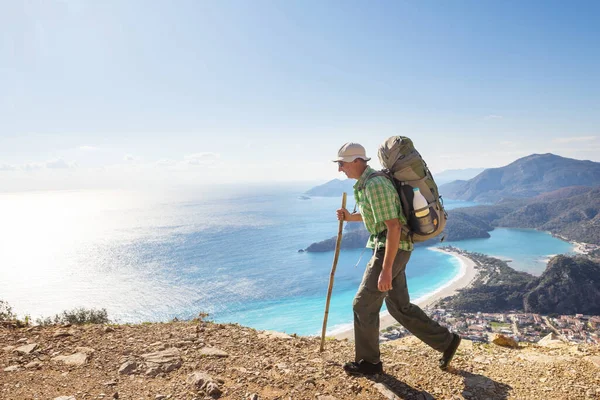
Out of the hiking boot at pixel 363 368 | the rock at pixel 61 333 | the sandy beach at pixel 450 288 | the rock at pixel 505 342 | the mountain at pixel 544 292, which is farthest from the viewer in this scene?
the mountain at pixel 544 292

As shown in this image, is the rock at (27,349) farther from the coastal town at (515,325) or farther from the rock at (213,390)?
the coastal town at (515,325)

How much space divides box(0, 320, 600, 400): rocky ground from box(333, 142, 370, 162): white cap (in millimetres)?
2276

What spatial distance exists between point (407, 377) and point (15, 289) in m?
72.2

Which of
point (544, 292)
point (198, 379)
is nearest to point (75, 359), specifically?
point (198, 379)

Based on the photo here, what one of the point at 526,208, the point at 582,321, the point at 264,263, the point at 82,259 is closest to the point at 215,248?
the point at 264,263

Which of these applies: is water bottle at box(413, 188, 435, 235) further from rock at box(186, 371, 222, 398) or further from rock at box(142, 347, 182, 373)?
rock at box(142, 347, 182, 373)

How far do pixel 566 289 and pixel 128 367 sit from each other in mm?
79128

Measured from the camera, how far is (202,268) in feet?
233

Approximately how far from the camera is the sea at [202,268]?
49.1 m

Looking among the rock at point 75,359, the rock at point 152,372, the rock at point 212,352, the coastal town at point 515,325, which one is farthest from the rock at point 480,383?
the coastal town at point 515,325

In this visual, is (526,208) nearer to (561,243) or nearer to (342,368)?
(561,243)

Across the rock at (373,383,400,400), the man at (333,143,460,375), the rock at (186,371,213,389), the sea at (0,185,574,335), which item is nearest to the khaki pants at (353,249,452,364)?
the man at (333,143,460,375)

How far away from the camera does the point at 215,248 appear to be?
88500mm

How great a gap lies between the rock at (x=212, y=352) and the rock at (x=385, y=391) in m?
1.95
